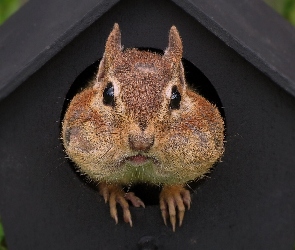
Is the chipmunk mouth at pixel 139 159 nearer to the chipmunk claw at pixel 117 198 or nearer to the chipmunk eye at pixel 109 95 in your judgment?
the chipmunk eye at pixel 109 95

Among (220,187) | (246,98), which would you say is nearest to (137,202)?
(220,187)

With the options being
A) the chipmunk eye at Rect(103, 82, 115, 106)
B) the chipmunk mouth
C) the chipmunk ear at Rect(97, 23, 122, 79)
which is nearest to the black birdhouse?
the chipmunk ear at Rect(97, 23, 122, 79)

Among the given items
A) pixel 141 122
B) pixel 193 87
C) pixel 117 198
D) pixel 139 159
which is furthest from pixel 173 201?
pixel 141 122

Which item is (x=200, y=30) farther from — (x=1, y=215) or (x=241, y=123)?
(x=1, y=215)

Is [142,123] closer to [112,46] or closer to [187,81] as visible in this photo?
[112,46]

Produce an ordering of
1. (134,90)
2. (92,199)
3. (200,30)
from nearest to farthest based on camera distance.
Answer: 1. (134,90)
2. (200,30)
3. (92,199)

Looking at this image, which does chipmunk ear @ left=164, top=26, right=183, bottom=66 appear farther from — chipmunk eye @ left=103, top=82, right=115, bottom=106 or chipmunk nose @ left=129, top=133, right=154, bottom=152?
chipmunk nose @ left=129, top=133, right=154, bottom=152
